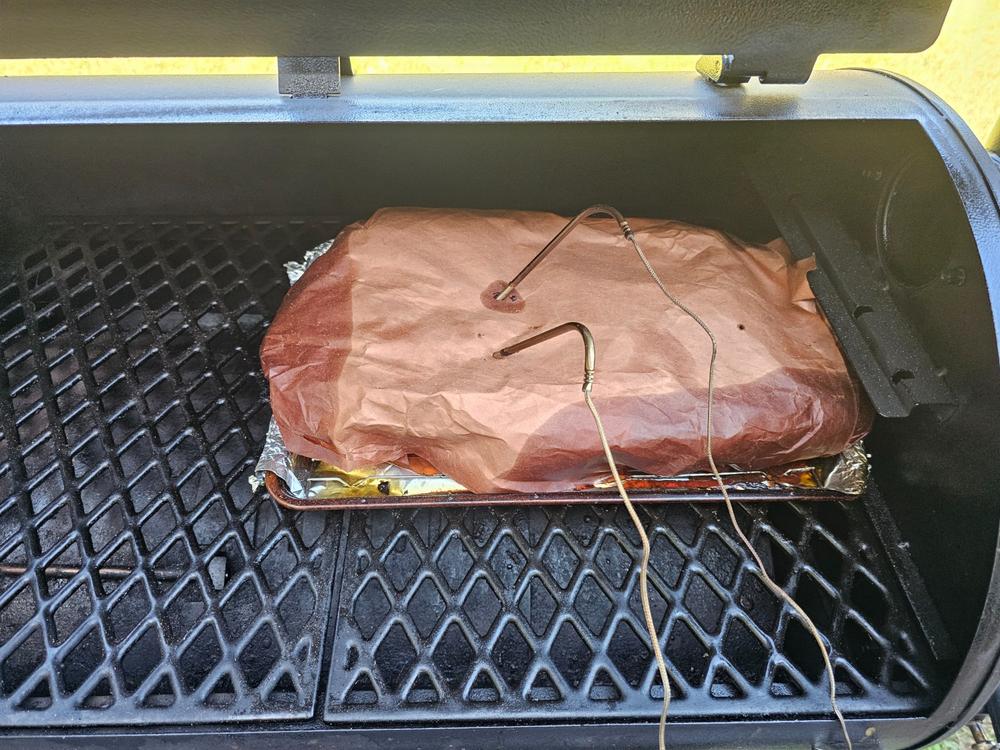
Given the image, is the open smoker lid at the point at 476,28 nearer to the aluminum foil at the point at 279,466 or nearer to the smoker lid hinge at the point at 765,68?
the smoker lid hinge at the point at 765,68

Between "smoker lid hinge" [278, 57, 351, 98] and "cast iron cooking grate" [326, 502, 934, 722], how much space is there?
461mm

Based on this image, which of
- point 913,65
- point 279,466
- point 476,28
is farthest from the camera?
point 913,65

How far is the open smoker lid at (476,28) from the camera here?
2.06 ft

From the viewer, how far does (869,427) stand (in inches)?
29.9

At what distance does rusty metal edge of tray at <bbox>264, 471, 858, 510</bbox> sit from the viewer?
721mm

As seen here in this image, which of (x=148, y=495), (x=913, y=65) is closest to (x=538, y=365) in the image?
(x=148, y=495)

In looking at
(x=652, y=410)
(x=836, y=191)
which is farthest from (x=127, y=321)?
(x=836, y=191)

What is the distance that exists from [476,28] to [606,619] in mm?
608

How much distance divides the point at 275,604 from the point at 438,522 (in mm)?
209

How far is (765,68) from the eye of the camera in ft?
2.20

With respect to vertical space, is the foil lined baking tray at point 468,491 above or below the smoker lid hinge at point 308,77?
below

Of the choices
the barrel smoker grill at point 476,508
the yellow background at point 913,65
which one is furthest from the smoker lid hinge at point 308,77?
the yellow background at point 913,65

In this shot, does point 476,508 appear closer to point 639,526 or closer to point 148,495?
point 639,526

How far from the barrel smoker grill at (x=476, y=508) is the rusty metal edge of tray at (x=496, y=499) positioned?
0.03 meters
